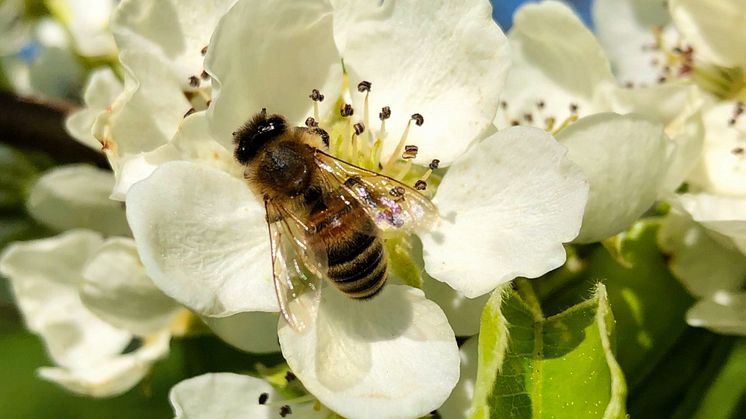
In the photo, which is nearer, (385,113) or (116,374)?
(385,113)

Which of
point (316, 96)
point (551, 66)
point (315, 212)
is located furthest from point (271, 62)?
point (551, 66)

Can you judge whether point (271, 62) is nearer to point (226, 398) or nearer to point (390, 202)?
point (390, 202)

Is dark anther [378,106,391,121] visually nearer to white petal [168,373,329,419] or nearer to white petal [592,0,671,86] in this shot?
white petal [168,373,329,419]

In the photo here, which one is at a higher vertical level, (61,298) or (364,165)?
(364,165)

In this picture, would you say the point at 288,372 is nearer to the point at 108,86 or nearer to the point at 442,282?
the point at 442,282

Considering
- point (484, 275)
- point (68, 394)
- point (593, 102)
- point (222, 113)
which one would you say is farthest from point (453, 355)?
point (68, 394)

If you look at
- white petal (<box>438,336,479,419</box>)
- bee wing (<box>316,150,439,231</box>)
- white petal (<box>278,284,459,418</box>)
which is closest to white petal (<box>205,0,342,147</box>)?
Result: bee wing (<box>316,150,439,231</box>)
